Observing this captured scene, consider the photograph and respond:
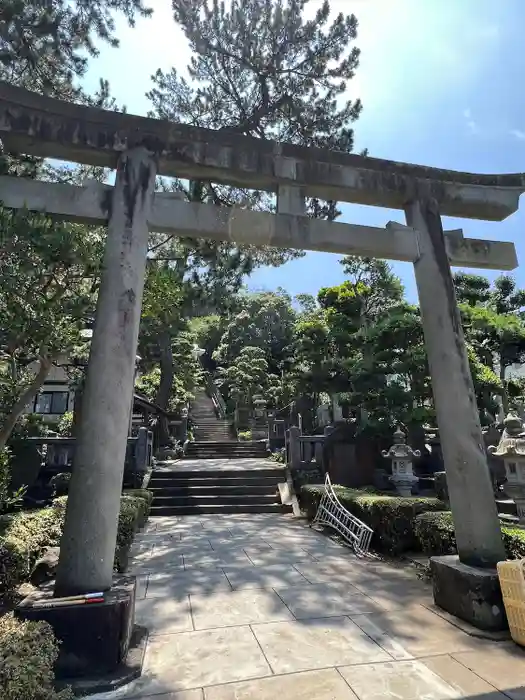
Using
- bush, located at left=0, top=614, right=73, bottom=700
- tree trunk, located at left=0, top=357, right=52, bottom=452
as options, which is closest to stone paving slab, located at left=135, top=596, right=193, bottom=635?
bush, located at left=0, top=614, right=73, bottom=700

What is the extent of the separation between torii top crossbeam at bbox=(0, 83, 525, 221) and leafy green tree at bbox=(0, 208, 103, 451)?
926 millimetres

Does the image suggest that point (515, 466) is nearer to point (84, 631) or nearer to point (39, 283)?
point (84, 631)

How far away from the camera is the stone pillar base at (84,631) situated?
10.0 feet

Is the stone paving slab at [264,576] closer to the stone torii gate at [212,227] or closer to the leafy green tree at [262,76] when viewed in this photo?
the stone torii gate at [212,227]

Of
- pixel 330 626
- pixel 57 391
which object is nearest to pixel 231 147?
pixel 330 626

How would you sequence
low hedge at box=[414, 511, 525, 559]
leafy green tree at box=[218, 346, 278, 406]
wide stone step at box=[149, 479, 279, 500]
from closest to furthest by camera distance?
1. low hedge at box=[414, 511, 525, 559]
2. wide stone step at box=[149, 479, 279, 500]
3. leafy green tree at box=[218, 346, 278, 406]

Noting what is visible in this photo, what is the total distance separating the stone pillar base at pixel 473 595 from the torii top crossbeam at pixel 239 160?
164 inches

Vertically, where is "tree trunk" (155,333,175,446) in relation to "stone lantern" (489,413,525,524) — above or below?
above

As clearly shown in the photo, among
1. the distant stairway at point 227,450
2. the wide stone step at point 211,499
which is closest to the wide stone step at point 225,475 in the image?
the wide stone step at point 211,499

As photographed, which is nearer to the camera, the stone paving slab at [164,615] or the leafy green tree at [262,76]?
the stone paving slab at [164,615]

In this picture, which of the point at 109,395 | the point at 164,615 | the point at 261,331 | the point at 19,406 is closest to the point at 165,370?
the point at 261,331

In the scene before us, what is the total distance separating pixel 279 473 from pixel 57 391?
16929mm

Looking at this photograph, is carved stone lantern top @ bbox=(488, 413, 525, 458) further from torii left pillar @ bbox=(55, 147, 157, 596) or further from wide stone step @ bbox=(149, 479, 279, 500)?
wide stone step @ bbox=(149, 479, 279, 500)

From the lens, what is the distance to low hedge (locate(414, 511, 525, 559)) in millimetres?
4676
